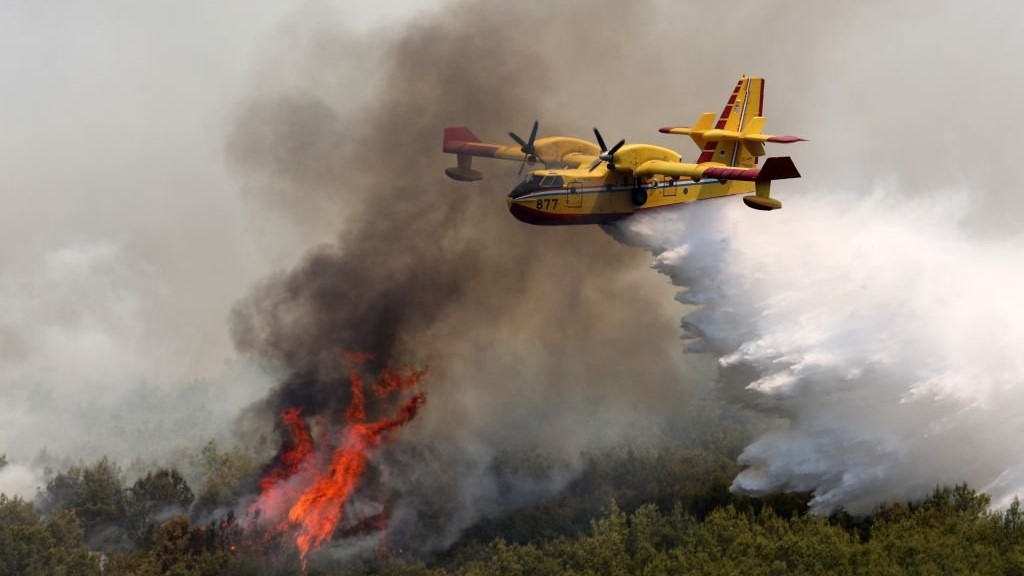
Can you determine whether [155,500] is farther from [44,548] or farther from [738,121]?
[738,121]

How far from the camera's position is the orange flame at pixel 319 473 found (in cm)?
5422

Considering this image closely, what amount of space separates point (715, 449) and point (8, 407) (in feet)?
147

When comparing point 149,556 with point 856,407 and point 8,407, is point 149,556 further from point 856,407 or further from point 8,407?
point 8,407

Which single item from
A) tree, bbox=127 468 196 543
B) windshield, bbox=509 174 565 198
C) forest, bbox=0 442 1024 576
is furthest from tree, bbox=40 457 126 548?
windshield, bbox=509 174 565 198

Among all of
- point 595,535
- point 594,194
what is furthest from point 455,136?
point 595,535

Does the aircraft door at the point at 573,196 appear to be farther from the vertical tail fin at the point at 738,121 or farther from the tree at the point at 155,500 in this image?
the tree at the point at 155,500

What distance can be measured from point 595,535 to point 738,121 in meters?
16.6

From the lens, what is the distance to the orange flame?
54.2m

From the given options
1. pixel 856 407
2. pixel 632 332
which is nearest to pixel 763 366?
pixel 856 407

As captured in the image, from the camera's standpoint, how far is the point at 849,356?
50125 mm

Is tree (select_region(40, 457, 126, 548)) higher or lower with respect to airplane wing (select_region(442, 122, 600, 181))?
lower

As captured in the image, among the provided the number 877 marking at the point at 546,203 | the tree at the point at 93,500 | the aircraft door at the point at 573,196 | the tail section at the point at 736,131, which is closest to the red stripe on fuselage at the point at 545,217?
the number 877 marking at the point at 546,203

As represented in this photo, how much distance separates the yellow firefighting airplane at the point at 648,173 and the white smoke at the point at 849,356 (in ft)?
2.66

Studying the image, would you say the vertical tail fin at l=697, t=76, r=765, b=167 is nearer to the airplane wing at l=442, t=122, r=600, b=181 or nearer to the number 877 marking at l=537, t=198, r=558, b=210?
the airplane wing at l=442, t=122, r=600, b=181
